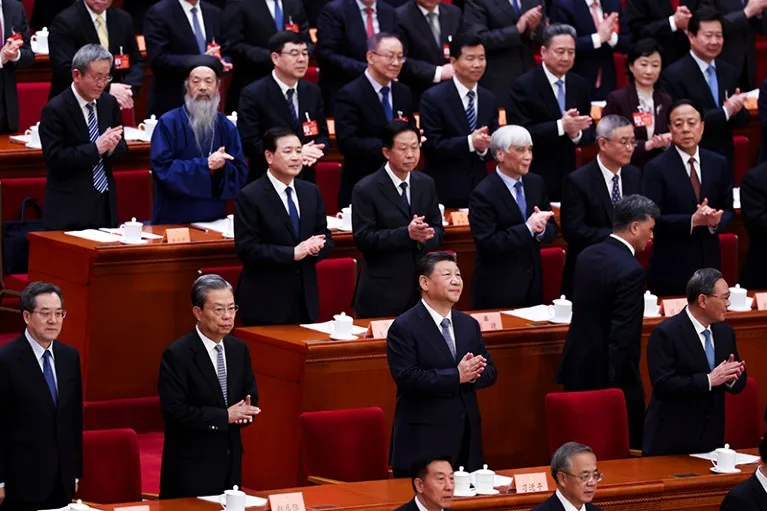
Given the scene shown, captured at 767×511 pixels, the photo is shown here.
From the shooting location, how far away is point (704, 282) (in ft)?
23.2

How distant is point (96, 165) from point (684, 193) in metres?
2.77

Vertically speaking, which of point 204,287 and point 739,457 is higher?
point 204,287

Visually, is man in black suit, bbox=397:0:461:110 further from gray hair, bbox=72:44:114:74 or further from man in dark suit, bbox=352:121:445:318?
gray hair, bbox=72:44:114:74

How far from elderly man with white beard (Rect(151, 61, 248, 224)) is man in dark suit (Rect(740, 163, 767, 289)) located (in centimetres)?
239

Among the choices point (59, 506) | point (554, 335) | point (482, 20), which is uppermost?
point (482, 20)

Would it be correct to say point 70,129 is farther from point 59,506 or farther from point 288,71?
point 59,506

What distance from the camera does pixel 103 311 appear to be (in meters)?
8.22

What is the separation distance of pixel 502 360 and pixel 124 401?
1.72 metres

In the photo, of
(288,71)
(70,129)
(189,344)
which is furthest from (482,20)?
(189,344)

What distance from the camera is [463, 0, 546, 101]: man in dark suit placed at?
33.6 feet

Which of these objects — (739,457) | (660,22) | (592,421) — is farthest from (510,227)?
(660,22)

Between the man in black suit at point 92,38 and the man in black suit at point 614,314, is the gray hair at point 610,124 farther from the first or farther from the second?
the man in black suit at point 92,38

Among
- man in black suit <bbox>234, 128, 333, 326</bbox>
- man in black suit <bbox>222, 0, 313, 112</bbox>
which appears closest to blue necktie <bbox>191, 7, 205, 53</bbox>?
man in black suit <bbox>222, 0, 313, 112</bbox>

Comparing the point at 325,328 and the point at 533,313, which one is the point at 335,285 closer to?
the point at 325,328
